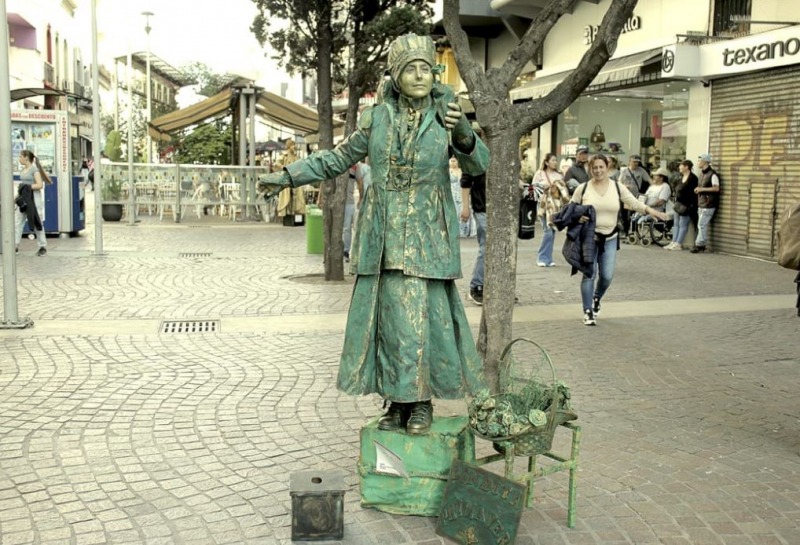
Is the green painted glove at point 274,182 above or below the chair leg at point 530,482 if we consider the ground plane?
above

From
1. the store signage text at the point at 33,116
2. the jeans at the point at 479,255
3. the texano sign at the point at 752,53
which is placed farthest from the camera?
the store signage text at the point at 33,116

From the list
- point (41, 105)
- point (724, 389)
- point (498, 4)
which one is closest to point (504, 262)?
point (724, 389)

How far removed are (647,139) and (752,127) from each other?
455 centimetres

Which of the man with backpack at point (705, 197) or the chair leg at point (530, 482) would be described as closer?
the chair leg at point (530, 482)

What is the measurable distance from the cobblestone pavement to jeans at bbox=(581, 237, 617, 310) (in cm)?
31

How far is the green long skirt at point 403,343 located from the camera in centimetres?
412

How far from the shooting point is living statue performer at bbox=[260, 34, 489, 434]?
4121 millimetres

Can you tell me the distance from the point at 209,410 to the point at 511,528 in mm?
2785

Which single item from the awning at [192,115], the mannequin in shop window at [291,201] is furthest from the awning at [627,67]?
the awning at [192,115]

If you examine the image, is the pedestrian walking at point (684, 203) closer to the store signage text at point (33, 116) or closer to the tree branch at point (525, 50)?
the tree branch at point (525, 50)

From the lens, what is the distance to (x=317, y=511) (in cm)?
383

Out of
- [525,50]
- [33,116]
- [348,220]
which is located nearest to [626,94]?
[348,220]

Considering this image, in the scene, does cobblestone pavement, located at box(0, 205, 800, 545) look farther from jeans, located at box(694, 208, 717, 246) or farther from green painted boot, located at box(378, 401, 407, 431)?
jeans, located at box(694, 208, 717, 246)

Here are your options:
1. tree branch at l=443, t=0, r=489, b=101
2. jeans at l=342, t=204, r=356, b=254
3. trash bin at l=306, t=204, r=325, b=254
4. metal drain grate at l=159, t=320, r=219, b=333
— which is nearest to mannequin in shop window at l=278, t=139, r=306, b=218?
trash bin at l=306, t=204, r=325, b=254
